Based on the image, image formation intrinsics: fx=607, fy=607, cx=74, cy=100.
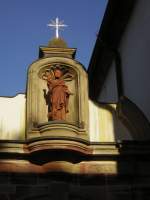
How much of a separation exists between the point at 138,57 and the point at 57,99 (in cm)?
233

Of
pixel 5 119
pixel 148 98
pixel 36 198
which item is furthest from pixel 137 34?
pixel 36 198

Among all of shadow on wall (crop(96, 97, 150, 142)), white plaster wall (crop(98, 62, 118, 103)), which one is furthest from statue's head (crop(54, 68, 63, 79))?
white plaster wall (crop(98, 62, 118, 103))

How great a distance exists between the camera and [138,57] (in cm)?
1259

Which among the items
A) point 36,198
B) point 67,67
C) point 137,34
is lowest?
point 36,198

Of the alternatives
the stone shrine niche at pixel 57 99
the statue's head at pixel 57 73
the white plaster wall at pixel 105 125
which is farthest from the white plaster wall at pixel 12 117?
the white plaster wall at pixel 105 125

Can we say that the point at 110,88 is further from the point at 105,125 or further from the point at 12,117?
the point at 12,117

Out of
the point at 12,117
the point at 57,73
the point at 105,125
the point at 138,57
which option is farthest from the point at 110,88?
the point at 12,117

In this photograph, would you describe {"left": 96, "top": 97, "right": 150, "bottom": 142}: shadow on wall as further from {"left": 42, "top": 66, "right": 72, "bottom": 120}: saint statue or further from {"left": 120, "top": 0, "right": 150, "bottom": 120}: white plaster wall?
{"left": 42, "top": 66, "right": 72, "bottom": 120}: saint statue

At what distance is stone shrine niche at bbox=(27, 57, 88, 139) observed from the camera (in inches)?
422

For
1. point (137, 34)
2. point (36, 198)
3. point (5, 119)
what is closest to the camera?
point (36, 198)

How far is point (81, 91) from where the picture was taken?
1155cm

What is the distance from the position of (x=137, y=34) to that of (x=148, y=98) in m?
1.63

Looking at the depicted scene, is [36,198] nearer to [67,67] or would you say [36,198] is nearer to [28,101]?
[28,101]

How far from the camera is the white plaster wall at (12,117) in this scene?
10.9 metres
